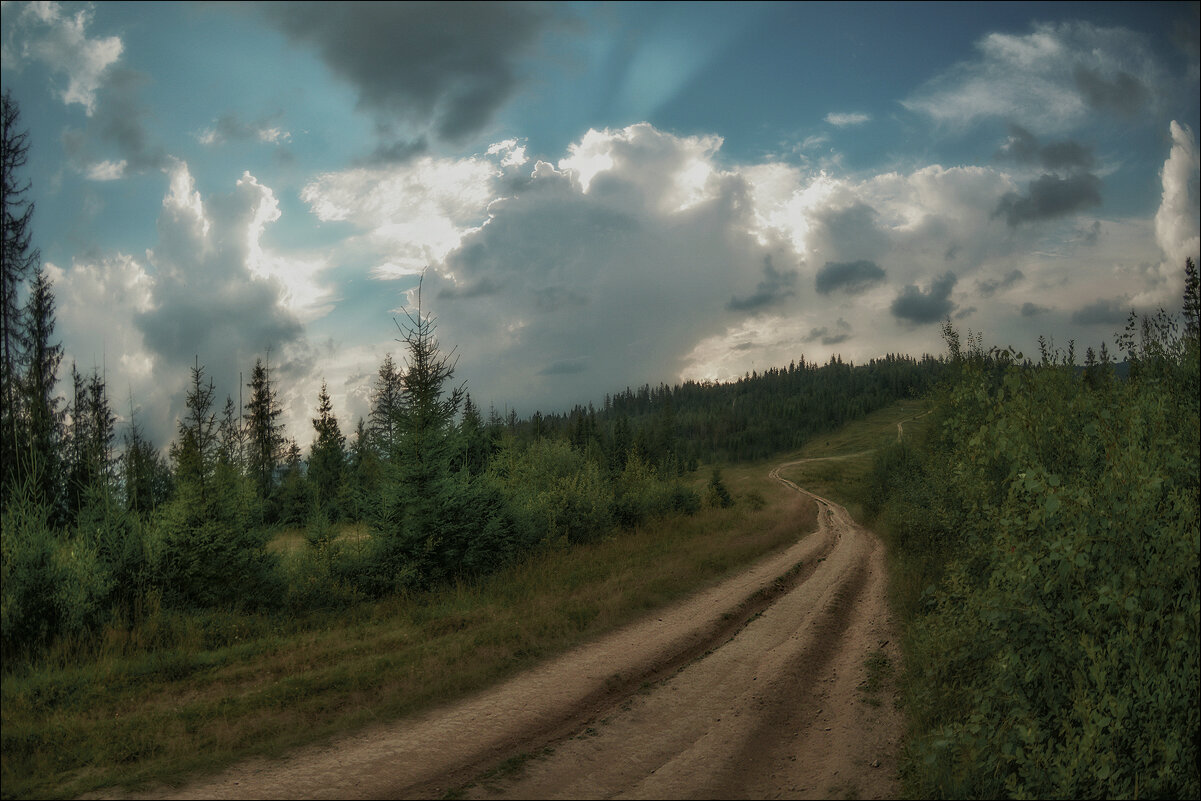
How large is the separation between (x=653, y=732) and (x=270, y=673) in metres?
7.63

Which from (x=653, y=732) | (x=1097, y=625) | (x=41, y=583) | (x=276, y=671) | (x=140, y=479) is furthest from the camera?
(x=140, y=479)

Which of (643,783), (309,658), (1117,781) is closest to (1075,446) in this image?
(1117,781)

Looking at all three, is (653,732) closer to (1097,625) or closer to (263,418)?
(1097,625)

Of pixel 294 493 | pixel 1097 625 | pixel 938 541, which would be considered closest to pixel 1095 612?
pixel 1097 625

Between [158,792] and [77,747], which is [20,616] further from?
[158,792]

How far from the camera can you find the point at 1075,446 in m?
7.62

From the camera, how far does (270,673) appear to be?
11125mm

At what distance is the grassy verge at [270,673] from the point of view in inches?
316

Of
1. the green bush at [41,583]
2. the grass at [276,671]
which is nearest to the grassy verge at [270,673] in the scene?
the grass at [276,671]

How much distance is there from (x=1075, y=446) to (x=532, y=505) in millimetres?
18687

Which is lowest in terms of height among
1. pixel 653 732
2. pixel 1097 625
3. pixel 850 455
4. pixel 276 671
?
pixel 850 455

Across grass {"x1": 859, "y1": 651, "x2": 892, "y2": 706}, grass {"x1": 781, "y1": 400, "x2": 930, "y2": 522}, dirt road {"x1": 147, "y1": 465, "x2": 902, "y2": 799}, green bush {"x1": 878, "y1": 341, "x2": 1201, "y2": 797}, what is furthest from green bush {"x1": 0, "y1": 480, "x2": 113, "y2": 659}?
grass {"x1": 781, "y1": 400, "x2": 930, "y2": 522}

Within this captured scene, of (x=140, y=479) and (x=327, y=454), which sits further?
(x=327, y=454)

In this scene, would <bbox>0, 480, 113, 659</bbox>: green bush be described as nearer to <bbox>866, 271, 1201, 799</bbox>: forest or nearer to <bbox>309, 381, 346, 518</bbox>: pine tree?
<bbox>866, 271, 1201, 799</bbox>: forest
